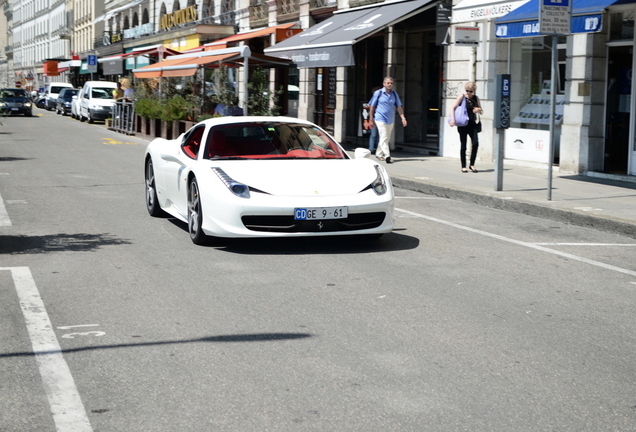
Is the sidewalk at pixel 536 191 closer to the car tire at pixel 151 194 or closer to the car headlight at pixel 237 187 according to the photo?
the car headlight at pixel 237 187

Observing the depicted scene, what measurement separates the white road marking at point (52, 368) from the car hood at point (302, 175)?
8.09ft

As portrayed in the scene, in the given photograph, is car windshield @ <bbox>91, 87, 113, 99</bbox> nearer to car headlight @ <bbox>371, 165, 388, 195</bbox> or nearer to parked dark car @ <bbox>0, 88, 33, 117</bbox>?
parked dark car @ <bbox>0, 88, 33, 117</bbox>

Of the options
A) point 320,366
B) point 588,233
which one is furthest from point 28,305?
point 588,233

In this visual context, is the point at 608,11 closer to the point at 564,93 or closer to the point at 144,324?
the point at 564,93

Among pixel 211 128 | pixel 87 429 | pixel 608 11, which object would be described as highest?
pixel 608 11

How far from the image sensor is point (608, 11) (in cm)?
1708

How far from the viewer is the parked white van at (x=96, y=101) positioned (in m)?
42.4

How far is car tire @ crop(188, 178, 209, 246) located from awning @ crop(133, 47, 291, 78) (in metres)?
14.4

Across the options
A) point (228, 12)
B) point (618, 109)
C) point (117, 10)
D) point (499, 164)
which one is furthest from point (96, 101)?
point (499, 164)

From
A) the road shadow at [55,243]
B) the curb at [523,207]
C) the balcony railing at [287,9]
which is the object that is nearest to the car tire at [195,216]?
the road shadow at [55,243]

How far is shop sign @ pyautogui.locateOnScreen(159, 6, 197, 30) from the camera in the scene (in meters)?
45.6

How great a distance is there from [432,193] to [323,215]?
6721 millimetres

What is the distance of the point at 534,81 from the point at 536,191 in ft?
20.0

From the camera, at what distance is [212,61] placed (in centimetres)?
2377
